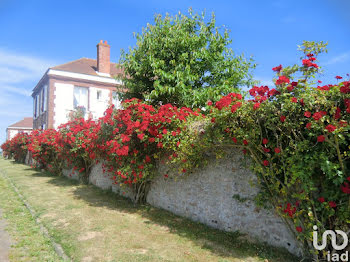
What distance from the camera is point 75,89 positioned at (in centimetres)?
2267

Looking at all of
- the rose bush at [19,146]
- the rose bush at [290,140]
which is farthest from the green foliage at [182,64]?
the rose bush at [19,146]

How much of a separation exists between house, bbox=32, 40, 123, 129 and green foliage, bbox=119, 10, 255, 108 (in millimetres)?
11872

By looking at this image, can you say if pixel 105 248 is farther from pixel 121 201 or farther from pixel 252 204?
pixel 121 201

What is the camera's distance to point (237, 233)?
203 inches

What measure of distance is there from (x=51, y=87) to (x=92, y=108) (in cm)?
379

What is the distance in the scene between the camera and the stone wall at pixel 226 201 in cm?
462

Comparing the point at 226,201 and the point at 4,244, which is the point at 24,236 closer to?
the point at 4,244

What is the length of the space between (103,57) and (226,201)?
22.0 m

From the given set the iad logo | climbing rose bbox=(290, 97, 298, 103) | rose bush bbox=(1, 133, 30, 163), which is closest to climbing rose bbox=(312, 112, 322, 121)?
climbing rose bbox=(290, 97, 298, 103)

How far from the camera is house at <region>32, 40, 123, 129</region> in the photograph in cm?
2169

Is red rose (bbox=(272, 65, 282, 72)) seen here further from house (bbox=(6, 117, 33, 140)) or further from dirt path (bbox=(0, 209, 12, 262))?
house (bbox=(6, 117, 33, 140))

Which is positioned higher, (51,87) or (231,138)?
(51,87)

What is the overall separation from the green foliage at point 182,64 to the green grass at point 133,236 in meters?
4.01

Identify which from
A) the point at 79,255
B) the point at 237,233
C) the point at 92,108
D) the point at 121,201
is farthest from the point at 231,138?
the point at 92,108
